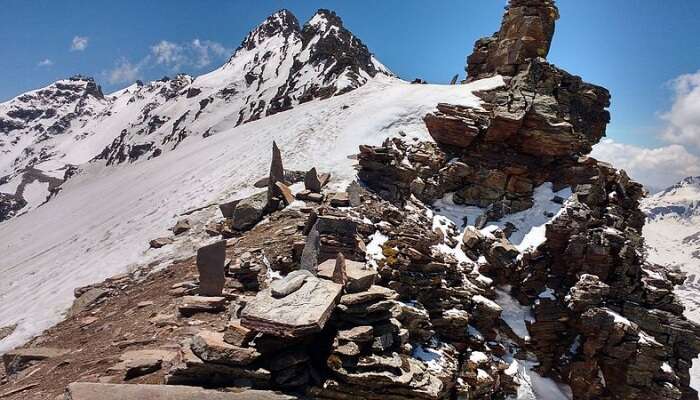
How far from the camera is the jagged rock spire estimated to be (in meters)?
30.1

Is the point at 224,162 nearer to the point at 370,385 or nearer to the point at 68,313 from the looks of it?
the point at 68,313

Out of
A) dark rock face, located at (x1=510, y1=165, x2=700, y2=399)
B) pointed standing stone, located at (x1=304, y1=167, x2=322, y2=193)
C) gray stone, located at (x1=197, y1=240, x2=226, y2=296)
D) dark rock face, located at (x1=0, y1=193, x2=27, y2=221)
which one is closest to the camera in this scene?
gray stone, located at (x1=197, y1=240, x2=226, y2=296)

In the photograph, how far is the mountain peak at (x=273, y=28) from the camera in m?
150

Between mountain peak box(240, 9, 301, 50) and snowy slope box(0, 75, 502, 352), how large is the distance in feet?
401

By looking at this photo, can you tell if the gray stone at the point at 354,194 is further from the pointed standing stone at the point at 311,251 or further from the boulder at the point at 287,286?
the boulder at the point at 287,286

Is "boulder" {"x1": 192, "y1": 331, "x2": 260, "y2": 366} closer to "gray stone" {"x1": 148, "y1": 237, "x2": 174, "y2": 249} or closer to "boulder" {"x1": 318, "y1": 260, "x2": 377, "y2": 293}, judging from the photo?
"boulder" {"x1": 318, "y1": 260, "x2": 377, "y2": 293}

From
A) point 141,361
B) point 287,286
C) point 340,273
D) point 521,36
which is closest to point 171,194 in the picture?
point 141,361

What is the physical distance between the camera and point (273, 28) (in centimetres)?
15588

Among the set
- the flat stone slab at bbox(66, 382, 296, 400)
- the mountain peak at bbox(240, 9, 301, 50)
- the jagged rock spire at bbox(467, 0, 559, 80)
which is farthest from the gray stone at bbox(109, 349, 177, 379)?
the mountain peak at bbox(240, 9, 301, 50)

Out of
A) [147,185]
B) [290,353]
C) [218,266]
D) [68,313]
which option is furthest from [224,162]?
[290,353]

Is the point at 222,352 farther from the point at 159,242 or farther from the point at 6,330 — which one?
the point at 159,242

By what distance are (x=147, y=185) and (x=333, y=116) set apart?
16.7 metres

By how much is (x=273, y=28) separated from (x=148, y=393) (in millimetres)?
166591

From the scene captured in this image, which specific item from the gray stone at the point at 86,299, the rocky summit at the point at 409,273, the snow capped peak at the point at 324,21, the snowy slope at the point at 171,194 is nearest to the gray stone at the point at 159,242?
the rocky summit at the point at 409,273
